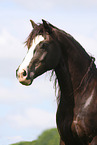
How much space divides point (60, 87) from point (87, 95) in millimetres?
535

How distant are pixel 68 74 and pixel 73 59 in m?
0.30

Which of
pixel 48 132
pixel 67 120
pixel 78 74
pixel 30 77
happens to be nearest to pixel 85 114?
pixel 67 120

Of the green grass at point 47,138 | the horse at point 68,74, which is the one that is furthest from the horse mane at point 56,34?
the green grass at point 47,138

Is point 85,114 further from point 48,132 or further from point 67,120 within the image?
point 48,132

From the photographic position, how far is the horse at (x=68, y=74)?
6484 mm

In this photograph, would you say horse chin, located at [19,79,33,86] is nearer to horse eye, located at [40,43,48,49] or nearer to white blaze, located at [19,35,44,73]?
white blaze, located at [19,35,44,73]

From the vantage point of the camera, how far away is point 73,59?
672cm

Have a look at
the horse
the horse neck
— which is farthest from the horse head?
the horse neck

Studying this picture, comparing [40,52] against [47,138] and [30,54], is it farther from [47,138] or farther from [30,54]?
[47,138]

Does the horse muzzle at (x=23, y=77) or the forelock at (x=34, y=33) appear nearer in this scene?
the horse muzzle at (x=23, y=77)

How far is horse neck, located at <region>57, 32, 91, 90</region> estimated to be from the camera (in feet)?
22.0

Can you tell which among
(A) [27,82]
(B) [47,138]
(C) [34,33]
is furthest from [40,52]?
(B) [47,138]

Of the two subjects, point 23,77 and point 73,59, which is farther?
point 73,59

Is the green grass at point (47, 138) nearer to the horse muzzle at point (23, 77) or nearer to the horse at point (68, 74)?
the horse at point (68, 74)
